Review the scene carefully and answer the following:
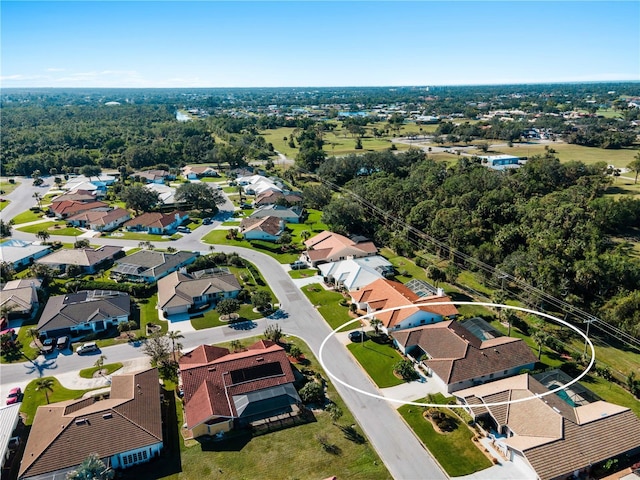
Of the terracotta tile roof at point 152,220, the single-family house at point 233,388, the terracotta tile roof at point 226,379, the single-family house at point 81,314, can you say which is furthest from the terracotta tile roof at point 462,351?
the terracotta tile roof at point 152,220

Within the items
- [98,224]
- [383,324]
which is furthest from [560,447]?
[98,224]

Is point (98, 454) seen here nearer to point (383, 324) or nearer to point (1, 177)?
point (383, 324)

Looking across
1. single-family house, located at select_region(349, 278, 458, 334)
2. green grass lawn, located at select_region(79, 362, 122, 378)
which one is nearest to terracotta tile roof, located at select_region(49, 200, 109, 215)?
green grass lawn, located at select_region(79, 362, 122, 378)

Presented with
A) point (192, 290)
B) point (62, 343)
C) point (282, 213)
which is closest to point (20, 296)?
point (62, 343)

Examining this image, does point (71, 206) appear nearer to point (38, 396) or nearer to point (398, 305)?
point (38, 396)

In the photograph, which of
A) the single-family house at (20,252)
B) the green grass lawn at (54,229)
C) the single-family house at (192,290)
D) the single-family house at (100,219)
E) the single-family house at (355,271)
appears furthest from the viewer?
the single-family house at (100,219)

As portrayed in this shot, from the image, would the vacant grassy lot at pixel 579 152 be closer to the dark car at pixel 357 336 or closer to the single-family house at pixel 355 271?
the single-family house at pixel 355 271
